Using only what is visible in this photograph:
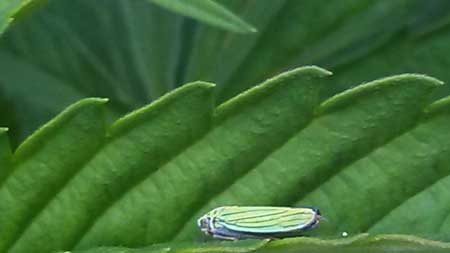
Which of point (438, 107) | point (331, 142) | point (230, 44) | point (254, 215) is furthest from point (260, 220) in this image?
point (230, 44)

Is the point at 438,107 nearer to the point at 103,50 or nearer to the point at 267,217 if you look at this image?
the point at 267,217

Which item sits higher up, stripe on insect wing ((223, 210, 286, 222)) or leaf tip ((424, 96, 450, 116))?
leaf tip ((424, 96, 450, 116))

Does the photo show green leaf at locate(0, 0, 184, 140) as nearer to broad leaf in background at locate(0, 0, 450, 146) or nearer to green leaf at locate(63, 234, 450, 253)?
broad leaf in background at locate(0, 0, 450, 146)

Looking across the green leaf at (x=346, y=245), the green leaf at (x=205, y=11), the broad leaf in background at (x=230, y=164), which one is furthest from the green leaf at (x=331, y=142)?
the green leaf at (x=205, y=11)

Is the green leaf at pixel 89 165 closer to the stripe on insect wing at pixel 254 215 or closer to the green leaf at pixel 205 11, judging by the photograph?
the stripe on insect wing at pixel 254 215

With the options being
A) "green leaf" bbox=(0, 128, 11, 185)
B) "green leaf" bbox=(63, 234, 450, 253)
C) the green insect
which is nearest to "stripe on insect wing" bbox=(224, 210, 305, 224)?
the green insect

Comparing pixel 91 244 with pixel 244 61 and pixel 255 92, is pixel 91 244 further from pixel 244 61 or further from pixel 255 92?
pixel 244 61

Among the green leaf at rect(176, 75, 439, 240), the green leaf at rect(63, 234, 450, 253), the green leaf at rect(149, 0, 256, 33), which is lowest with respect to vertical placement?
the green leaf at rect(63, 234, 450, 253)
